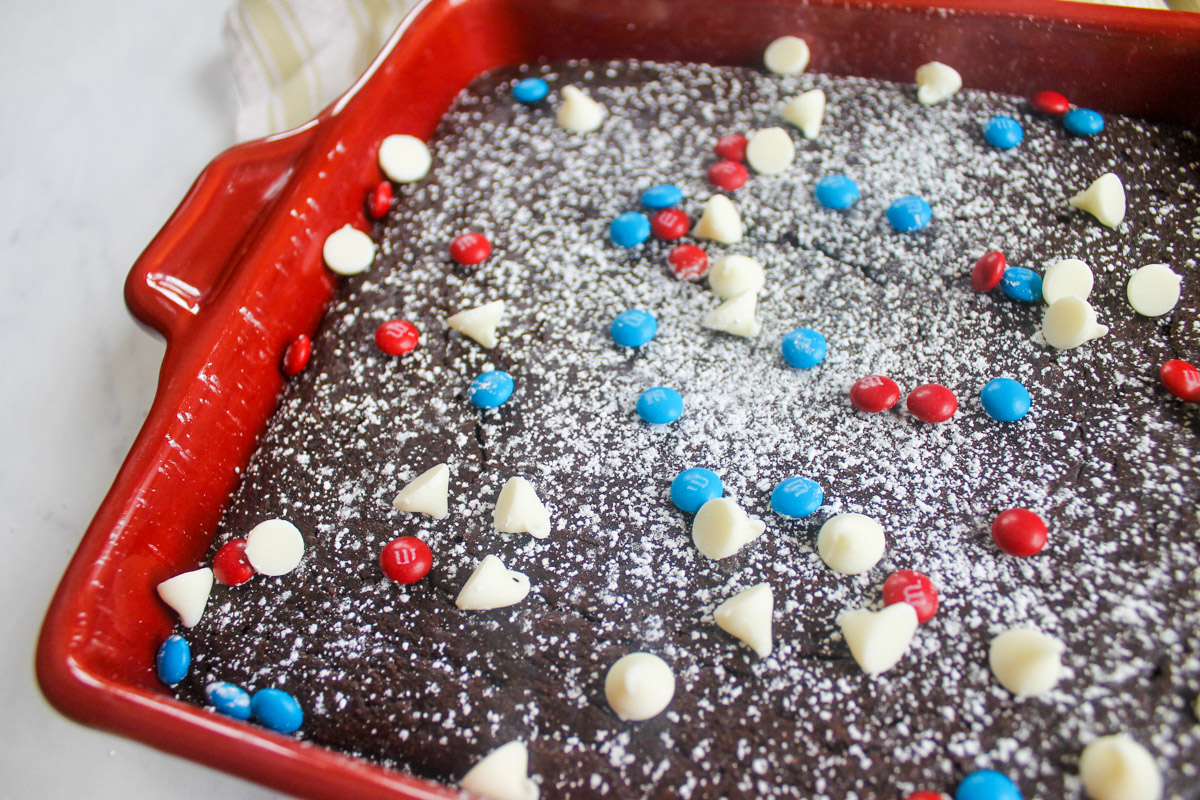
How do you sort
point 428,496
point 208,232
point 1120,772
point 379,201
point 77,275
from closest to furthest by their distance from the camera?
point 1120,772
point 428,496
point 208,232
point 379,201
point 77,275

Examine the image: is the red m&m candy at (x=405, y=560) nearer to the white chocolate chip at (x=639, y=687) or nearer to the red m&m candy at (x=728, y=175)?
the white chocolate chip at (x=639, y=687)

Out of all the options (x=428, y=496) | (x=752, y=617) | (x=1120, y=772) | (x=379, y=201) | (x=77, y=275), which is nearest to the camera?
(x=1120, y=772)

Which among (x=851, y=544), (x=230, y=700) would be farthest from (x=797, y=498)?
(x=230, y=700)

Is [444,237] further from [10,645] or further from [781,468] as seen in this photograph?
[10,645]

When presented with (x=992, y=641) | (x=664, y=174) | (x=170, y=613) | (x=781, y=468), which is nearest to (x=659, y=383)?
(x=781, y=468)

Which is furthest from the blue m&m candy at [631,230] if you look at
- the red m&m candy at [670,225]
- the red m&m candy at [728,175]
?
the red m&m candy at [728,175]

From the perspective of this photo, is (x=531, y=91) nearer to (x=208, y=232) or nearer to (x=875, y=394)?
(x=208, y=232)

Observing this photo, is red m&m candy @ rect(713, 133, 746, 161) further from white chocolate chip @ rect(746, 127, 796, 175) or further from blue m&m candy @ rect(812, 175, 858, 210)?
blue m&m candy @ rect(812, 175, 858, 210)
